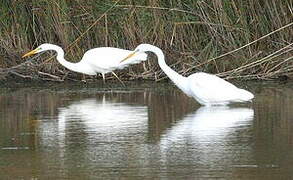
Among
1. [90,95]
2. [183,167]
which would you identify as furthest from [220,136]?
[90,95]

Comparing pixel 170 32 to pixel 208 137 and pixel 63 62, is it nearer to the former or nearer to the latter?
pixel 63 62

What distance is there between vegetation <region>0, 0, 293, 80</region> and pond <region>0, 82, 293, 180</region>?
0.95m

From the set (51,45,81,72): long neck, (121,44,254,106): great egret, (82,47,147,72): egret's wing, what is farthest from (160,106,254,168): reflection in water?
(51,45,81,72): long neck

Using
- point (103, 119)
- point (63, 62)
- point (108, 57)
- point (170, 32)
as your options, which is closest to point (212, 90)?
point (103, 119)

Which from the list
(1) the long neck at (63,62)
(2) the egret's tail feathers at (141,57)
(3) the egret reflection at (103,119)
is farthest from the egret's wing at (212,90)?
(1) the long neck at (63,62)

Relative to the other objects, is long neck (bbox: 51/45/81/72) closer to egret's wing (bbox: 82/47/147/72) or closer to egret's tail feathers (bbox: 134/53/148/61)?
egret's wing (bbox: 82/47/147/72)

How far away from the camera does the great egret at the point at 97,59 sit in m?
13.7

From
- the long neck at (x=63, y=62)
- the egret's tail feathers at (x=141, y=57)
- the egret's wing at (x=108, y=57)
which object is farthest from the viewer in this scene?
the long neck at (x=63, y=62)

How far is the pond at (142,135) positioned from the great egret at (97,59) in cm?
68

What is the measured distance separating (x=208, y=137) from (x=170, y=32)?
19.3 feet

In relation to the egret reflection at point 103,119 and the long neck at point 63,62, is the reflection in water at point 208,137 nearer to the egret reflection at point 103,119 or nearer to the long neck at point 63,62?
the egret reflection at point 103,119

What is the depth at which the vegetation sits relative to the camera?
45.9ft

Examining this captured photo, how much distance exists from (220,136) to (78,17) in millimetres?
6528

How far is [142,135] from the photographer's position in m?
8.82
